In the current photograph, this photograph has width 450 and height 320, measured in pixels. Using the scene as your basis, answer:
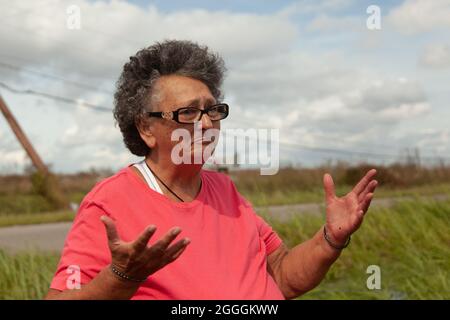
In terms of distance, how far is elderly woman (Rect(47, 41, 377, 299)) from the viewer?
6.00ft

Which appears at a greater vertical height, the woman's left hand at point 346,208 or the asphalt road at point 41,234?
the woman's left hand at point 346,208

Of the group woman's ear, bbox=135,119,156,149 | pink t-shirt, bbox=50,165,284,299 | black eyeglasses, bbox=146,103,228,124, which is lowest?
pink t-shirt, bbox=50,165,284,299

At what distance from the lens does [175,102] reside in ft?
6.78

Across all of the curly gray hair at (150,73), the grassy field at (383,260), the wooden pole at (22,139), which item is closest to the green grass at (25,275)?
the grassy field at (383,260)

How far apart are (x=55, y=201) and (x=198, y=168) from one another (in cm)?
1499

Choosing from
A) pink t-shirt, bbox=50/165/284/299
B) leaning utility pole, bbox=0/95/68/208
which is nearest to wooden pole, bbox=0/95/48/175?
leaning utility pole, bbox=0/95/68/208

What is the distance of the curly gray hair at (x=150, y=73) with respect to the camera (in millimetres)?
2115

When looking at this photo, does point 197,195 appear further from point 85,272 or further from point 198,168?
point 85,272

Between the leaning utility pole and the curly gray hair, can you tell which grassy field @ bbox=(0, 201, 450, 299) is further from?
the leaning utility pole

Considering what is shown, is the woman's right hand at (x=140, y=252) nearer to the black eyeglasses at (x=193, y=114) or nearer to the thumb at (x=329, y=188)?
the black eyeglasses at (x=193, y=114)

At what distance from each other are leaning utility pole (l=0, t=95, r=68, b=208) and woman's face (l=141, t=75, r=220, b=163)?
1486 cm

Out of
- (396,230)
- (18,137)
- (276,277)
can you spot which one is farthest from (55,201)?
(276,277)

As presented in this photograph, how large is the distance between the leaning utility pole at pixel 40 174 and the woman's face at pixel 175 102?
14857mm

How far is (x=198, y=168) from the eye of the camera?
2.12 metres
